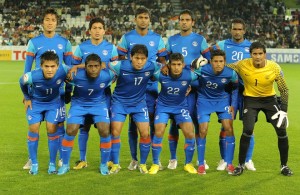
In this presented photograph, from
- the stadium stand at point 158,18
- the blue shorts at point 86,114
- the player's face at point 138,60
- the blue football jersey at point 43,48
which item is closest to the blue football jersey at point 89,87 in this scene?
the blue shorts at point 86,114

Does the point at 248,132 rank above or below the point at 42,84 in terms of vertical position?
below

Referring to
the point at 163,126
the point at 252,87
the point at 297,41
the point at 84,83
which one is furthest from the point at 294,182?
the point at 297,41

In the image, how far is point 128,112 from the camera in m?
7.09

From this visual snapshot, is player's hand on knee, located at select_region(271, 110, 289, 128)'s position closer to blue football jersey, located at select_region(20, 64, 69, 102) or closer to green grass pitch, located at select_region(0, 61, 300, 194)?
green grass pitch, located at select_region(0, 61, 300, 194)

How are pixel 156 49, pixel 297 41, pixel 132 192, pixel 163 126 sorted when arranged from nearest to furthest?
pixel 132 192 → pixel 163 126 → pixel 156 49 → pixel 297 41

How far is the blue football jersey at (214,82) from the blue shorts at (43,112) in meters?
1.99

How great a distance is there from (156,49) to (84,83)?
1.34m

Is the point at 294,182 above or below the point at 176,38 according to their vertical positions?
below

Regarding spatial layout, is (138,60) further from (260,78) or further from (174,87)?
(260,78)

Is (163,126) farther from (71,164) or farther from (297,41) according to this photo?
(297,41)

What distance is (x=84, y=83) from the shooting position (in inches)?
268

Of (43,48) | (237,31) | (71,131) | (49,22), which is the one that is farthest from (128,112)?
(237,31)

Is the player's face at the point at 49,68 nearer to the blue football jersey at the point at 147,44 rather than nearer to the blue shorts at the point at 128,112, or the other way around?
the blue shorts at the point at 128,112

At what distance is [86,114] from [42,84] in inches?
27.0
